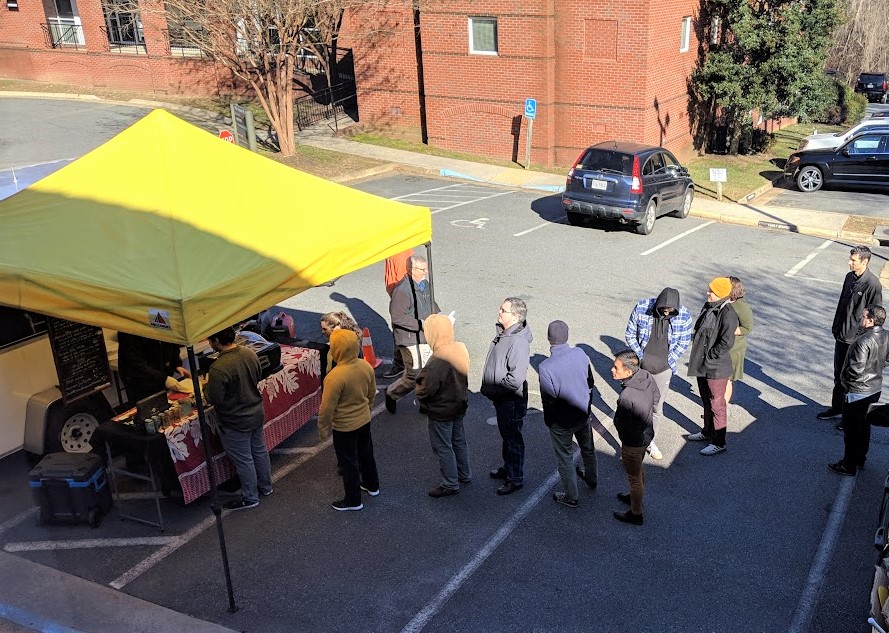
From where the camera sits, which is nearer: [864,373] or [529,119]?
[864,373]

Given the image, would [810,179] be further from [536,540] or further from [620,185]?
[536,540]

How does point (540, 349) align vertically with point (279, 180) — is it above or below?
below

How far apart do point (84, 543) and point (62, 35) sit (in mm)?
32813

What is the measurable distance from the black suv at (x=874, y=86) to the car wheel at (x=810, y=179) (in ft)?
93.0

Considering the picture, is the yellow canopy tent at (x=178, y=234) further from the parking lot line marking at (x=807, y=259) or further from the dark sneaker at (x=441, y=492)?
the parking lot line marking at (x=807, y=259)

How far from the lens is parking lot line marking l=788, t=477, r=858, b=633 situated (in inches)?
239

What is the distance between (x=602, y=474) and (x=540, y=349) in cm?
330

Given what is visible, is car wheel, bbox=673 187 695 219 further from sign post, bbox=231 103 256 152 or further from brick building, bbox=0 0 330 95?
brick building, bbox=0 0 330 95

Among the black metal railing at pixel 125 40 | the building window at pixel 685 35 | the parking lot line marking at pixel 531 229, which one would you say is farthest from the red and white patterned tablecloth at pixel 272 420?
the black metal railing at pixel 125 40

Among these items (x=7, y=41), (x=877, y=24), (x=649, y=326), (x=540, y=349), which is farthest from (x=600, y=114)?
(x=877, y=24)

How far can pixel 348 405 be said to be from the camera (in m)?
7.09

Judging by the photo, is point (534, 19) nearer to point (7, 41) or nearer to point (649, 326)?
point (649, 326)

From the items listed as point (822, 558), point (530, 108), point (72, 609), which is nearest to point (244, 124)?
point (530, 108)

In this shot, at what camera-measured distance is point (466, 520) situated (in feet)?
24.1
